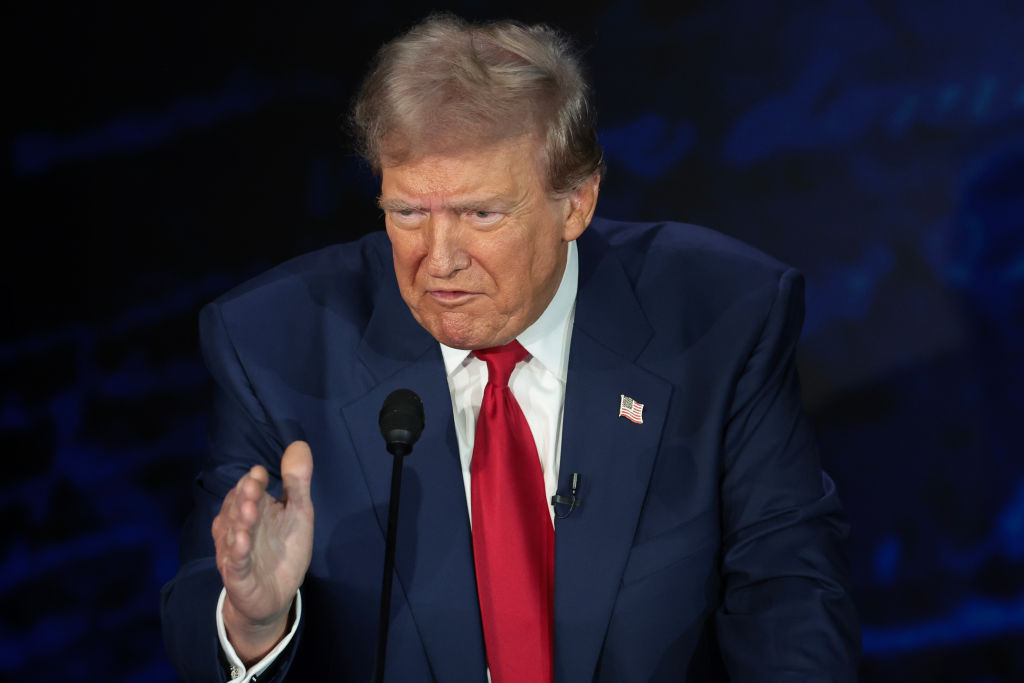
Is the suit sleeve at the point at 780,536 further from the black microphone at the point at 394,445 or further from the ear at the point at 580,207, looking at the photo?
the black microphone at the point at 394,445

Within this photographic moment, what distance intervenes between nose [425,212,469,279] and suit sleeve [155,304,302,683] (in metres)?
0.44

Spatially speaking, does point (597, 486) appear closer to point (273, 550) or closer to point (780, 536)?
point (780, 536)

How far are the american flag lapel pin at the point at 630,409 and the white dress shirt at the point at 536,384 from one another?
0.37 feet

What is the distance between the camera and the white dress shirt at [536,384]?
2.18 meters

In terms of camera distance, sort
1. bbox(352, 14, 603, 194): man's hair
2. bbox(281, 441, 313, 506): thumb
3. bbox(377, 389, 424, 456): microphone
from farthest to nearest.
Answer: bbox(352, 14, 603, 194): man's hair < bbox(281, 441, 313, 506): thumb < bbox(377, 389, 424, 456): microphone

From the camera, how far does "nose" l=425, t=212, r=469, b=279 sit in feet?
6.34

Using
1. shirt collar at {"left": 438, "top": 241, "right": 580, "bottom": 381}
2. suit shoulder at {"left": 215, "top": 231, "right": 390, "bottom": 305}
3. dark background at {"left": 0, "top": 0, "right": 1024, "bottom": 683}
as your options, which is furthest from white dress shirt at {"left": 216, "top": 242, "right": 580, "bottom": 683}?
dark background at {"left": 0, "top": 0, "right": 1024, "bottom": 683}

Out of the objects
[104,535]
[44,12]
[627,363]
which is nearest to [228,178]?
[44,12]

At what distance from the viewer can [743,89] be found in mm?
2758

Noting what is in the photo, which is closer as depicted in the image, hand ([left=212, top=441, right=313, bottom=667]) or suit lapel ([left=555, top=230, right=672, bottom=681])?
hand ([left=212, top=441, right=313, bottom=667])

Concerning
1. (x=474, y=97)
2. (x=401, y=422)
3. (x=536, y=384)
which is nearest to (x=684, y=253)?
(x=536, y=384)

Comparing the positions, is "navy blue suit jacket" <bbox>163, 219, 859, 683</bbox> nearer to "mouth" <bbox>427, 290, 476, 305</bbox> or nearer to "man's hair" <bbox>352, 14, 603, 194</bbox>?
"mouth" <bbox>427, 290, 476, 305</bbox>

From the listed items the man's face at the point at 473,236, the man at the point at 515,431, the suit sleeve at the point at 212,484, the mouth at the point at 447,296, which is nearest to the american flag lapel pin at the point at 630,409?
the man at the point at 515,431

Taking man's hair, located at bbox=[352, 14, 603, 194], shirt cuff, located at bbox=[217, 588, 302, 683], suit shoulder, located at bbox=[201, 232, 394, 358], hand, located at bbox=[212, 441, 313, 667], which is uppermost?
man's hair, located at bbox=[352, 14, 603, 194]
